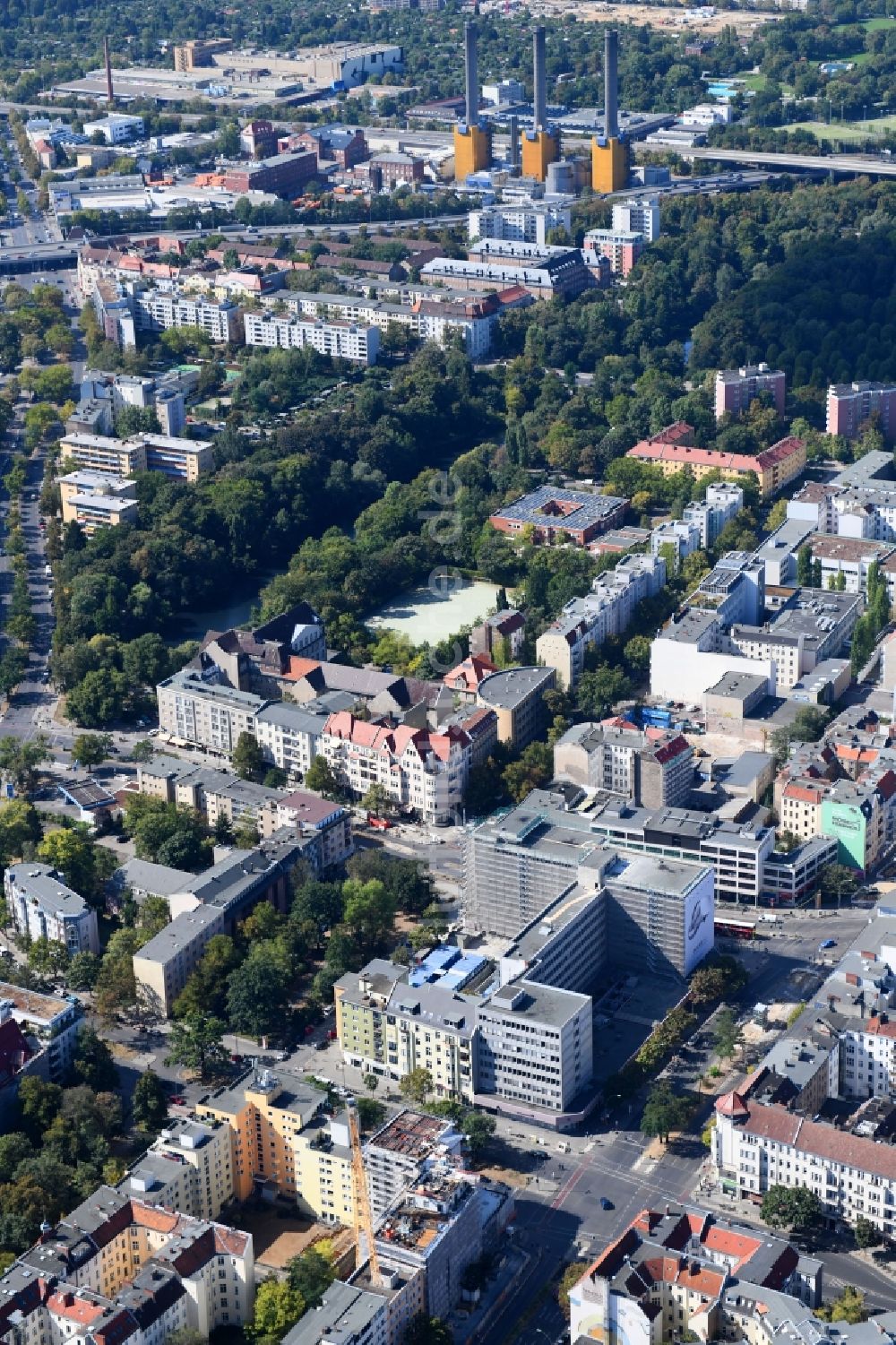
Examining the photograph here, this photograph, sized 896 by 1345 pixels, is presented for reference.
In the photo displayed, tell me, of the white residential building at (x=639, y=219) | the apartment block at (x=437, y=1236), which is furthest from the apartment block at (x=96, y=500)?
the apartment block at (x=437, y=1236)

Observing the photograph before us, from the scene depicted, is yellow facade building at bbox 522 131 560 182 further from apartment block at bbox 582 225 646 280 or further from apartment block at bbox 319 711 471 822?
apartment block at bbox 319 711 471 822

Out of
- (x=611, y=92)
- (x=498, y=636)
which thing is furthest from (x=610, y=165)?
(x=498, y=636)

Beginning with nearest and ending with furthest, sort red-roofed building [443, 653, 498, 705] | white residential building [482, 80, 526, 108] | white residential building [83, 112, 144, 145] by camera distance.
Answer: red-roofed building [443, 653, 498, 705]
white residential building [83, 112, 144, 145]
white residential building [482, 80, 526, 108]

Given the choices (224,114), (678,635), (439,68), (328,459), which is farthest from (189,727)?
(439,68)

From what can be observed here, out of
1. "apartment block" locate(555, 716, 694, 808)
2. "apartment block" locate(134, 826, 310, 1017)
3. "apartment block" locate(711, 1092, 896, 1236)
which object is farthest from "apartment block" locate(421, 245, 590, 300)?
→ "apartment block" locate(711, 1092, 896, 1236)

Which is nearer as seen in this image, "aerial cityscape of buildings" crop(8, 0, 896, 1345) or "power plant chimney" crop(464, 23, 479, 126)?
"aerial cityscape of buildings" crop(8, 0, 896, 1345)

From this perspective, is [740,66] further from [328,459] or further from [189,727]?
[189,727]
